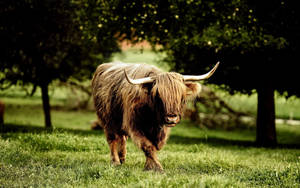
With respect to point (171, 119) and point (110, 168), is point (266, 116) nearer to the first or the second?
point (171, 119)

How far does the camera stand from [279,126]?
23812 millimetres

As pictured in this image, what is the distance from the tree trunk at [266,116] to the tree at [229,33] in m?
0.21

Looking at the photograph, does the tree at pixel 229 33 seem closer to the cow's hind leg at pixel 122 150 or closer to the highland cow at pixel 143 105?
the highland cow at pixel 143 105

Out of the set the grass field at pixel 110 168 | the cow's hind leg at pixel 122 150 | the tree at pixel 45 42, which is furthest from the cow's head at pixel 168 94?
the tree at pixel 45 42

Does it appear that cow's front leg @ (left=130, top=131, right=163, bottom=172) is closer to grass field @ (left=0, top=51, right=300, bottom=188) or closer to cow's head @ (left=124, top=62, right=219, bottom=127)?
grass field @ (left=0, top=51, right=300, bottom=188)

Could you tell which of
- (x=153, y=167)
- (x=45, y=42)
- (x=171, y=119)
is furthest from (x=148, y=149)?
(x=45, y=42)

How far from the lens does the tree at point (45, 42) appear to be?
16.9 m

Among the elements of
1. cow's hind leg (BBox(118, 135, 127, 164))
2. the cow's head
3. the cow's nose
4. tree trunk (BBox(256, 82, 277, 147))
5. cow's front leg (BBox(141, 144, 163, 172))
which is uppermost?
the cow's head

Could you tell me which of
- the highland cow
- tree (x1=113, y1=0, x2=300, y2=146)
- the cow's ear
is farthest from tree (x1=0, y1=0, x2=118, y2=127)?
the cow's ear

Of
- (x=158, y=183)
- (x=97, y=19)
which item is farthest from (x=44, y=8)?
(x=158, y=183)

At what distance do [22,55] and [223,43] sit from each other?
30.1ft

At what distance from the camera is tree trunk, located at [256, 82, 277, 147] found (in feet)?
51.3

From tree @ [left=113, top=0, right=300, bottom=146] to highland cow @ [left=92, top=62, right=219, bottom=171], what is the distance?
480 centimetres

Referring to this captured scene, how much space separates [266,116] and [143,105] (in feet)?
29.5
